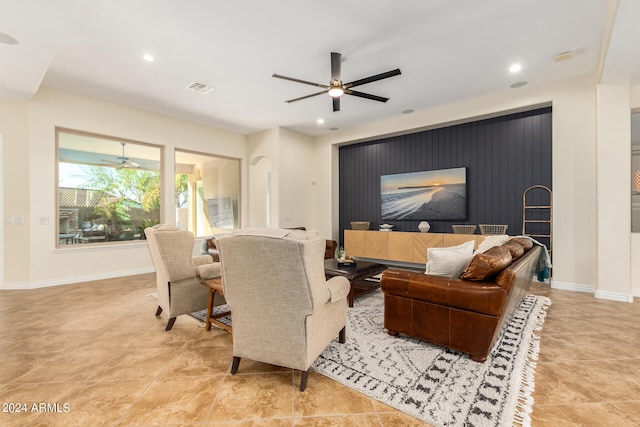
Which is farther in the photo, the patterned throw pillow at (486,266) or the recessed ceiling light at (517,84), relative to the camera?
the recessed ceiling light at (517,84)

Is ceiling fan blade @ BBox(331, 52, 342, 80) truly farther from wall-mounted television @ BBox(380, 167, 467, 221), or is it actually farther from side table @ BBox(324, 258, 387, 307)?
wall-mounted television @ BBox(380, 167, 467, 221)

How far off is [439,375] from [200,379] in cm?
166

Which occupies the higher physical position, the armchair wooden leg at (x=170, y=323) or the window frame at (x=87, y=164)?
the window frame at (x=87, y=164)

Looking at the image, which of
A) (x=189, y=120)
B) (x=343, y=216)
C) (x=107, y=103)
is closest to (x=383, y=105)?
(x=343, y=216)

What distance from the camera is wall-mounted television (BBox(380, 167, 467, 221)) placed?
17.8 feet

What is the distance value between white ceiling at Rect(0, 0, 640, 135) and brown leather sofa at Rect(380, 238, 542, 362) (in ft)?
7.95

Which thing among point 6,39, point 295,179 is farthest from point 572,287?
point 6,39

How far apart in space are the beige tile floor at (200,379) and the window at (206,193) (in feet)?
11.6

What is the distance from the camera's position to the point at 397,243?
19.1 feet

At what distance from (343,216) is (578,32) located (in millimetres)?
5165

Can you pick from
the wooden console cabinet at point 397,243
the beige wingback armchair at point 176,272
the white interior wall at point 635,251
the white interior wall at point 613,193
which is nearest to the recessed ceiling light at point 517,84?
the white interior wall at point 613,193

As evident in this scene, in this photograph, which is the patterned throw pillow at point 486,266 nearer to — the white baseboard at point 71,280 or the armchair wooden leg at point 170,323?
the armchair wooden leg at point 170,323

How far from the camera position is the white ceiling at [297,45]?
2.72 m

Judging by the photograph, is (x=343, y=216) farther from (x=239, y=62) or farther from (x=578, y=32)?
(x=578, y=32)
